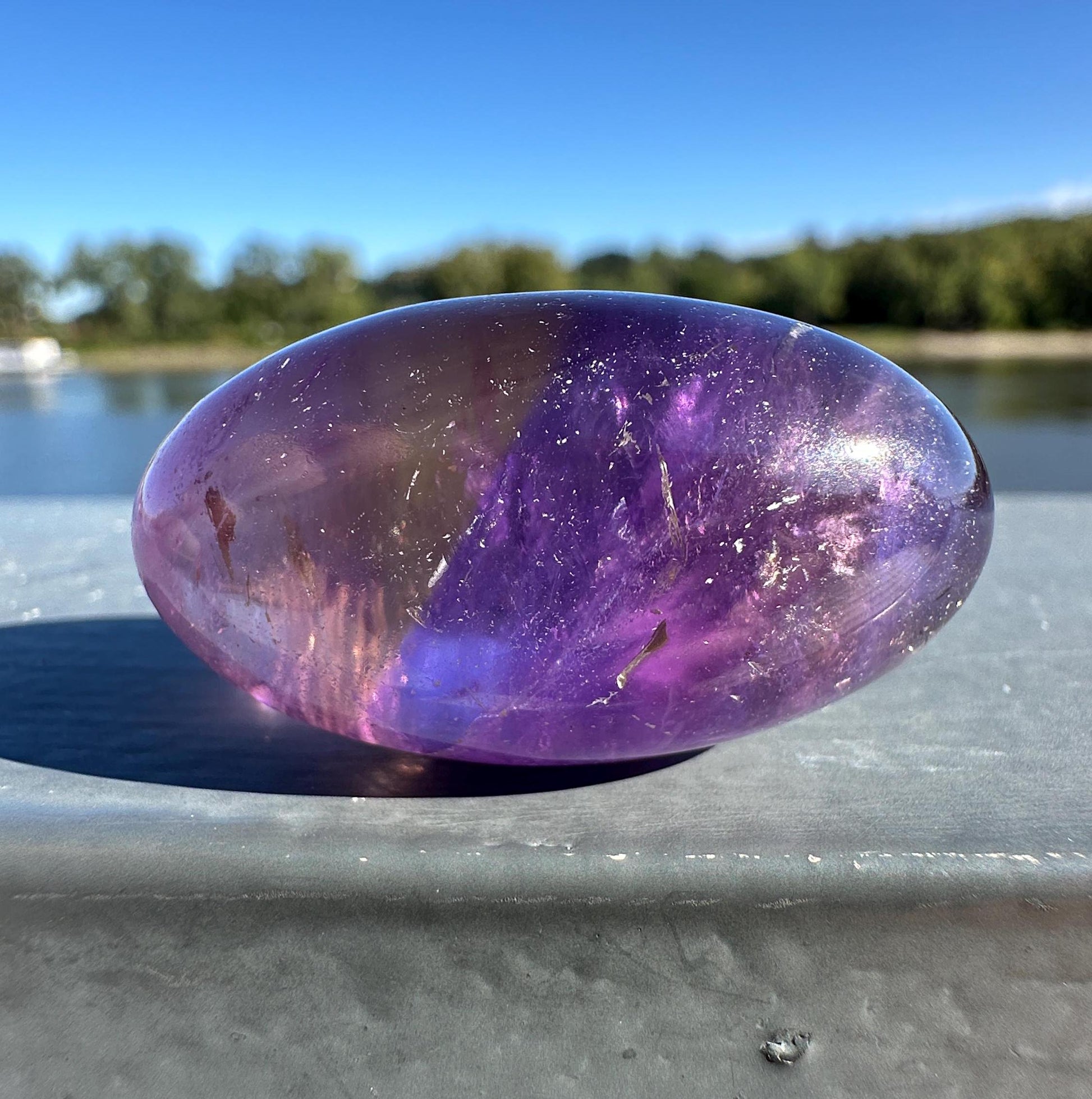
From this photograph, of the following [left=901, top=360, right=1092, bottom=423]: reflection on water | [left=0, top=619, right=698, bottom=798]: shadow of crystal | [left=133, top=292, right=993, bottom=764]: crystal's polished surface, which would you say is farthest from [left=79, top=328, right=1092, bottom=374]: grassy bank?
[left=133, top=292, right=993, bottom=764]: crystal's polished surface

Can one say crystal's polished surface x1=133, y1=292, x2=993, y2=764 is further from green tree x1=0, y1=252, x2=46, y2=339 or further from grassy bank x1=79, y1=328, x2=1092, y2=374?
green tree x1=0, y1=252, x2=46, y2=339

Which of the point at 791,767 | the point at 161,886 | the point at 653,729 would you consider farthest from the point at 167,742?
the point at 791,767

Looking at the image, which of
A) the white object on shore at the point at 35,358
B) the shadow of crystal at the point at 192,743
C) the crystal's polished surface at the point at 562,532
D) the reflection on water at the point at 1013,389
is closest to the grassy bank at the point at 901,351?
the white object on shore at the point at 35,358

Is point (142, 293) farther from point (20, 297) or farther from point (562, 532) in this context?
point (562, 532)

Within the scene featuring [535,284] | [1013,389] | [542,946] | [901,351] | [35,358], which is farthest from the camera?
[535,284]

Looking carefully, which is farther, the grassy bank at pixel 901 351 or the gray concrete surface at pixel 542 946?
the grassy bank at pixel 901 351

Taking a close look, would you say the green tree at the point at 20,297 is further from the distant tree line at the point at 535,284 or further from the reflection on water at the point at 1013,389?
the reflection on water at the point at 1013,389

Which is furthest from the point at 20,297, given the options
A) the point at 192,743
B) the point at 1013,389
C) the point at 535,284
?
the point at 192,743

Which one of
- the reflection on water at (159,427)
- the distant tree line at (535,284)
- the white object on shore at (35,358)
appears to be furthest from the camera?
the distant tree line at (535,284)
